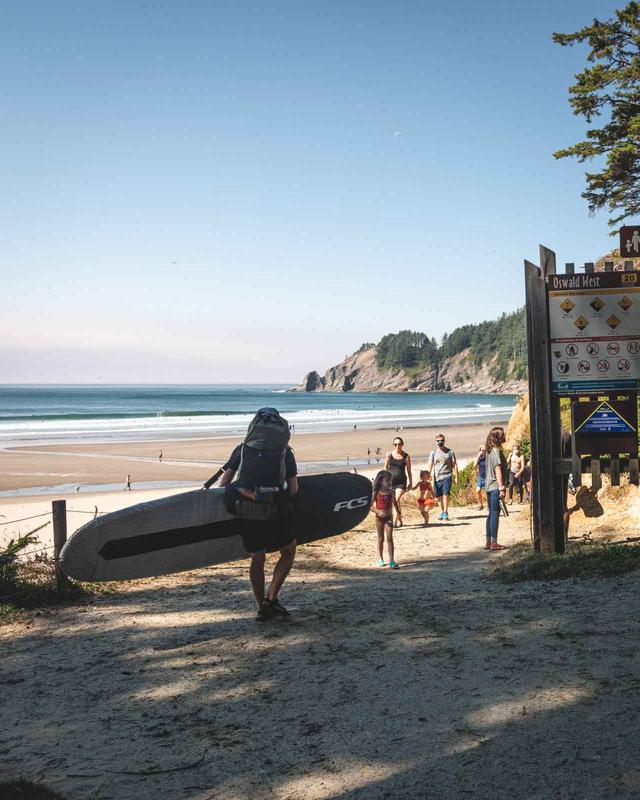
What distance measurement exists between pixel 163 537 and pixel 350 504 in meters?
2.64

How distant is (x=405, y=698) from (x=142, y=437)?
4306 centimetres

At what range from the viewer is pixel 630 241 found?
8.63 m

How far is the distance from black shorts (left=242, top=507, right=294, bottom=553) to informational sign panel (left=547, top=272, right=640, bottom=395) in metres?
4.46

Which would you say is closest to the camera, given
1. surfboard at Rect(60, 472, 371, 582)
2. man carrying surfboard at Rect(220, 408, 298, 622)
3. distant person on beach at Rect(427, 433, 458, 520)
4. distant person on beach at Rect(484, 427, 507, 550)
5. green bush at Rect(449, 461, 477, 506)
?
man carrying surfboard at Rect(220, 408, 298, 622)

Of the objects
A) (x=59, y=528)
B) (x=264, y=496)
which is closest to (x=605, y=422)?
(x=264, y=496)

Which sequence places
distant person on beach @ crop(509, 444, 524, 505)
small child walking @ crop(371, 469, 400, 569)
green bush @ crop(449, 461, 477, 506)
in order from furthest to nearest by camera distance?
green bush @ crop(449, 461, 477, 506) → distant person on beach @ crop(509, 444, 524, 505) → small child walking @ crop(371, 469, 400, 569)

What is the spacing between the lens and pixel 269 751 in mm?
4172

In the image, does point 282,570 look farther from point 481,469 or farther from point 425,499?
point 481,469

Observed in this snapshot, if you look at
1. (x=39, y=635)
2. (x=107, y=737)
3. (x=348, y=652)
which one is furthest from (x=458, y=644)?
(x=39, y=635)

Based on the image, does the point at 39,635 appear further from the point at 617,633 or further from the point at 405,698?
the point at 617,633

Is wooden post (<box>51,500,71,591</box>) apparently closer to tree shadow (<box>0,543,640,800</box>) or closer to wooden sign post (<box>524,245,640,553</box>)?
tree shadow (<box>0,543,640,800</box>)

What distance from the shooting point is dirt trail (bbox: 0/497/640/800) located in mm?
3797

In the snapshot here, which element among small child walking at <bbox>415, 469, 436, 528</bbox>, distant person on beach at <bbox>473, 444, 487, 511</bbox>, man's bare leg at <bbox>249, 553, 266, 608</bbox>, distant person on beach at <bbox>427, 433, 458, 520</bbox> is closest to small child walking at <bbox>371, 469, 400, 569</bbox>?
man's bare leg at <bbox>249, 553, 266, 608</bbox>

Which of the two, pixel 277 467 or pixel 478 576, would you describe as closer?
pixel 277 467
